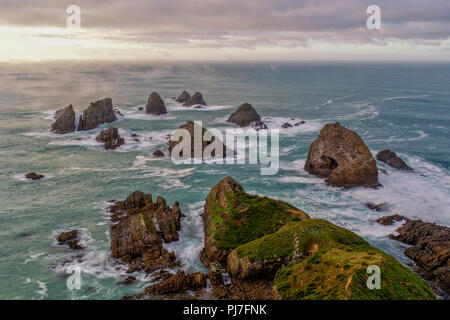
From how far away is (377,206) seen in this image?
4891 centimetres

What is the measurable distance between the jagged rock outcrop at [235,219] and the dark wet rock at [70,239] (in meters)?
14.7

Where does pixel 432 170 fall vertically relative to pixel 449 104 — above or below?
below

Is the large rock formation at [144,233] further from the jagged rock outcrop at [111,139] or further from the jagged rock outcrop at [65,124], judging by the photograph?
the jagged rock outcrop at [65,124]

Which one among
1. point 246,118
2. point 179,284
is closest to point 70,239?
point 179,284

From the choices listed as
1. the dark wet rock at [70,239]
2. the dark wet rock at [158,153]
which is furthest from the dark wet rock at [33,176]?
the dark wet rock at [70,239]

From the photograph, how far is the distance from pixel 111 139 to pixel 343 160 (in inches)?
2069

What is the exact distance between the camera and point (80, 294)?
101 ft

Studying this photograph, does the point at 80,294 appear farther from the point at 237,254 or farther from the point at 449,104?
the point at 449,104

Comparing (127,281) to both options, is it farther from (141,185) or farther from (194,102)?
(194,102)

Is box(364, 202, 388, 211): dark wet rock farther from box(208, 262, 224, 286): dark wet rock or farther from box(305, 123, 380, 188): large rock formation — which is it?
box(208, 262, 224, 286): dark wet rock

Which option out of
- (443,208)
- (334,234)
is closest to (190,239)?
(334,234)

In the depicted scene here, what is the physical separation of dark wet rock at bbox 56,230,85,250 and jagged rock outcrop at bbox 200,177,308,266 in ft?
48.3

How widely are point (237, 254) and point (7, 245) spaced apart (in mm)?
27561

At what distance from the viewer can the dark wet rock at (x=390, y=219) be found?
44281mm
